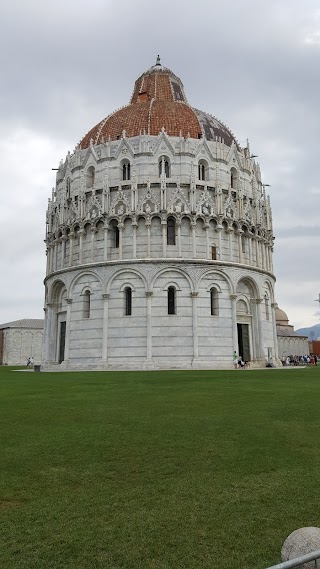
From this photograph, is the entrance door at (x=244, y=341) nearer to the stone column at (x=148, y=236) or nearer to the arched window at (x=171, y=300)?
the arched window at (x=171, y=300)

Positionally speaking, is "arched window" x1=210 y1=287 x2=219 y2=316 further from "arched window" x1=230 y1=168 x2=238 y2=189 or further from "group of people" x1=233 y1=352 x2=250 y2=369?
"arched window" x1=230 y1=168 x2=238 y2=189

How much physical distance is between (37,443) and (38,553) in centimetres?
486

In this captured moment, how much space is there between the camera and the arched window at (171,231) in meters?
42.6

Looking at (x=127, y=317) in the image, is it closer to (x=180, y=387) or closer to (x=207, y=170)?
(x=207, y=170)

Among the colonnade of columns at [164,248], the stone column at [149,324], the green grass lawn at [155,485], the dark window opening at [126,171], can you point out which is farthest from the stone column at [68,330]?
the green grass lawn at [155,485]

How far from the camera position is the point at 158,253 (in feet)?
137

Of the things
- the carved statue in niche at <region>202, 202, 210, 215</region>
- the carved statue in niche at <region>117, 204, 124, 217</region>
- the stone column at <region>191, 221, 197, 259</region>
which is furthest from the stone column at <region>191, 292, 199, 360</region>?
the carved statue in niche at <region>117, 204, 124, 217</region>

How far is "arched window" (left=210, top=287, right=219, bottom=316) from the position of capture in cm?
4216

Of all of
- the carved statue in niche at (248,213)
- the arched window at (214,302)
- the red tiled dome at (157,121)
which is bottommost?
the arched window at (214,302)

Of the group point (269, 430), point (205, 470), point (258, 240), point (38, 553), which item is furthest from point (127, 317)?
point (38, 553)

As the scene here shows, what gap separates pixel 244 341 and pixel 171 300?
908 cm

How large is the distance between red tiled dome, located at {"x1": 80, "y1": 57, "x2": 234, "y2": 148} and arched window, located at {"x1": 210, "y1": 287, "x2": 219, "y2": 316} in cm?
1656

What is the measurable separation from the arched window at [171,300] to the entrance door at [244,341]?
295 inches

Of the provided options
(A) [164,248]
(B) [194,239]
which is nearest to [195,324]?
(A) [164,248]
